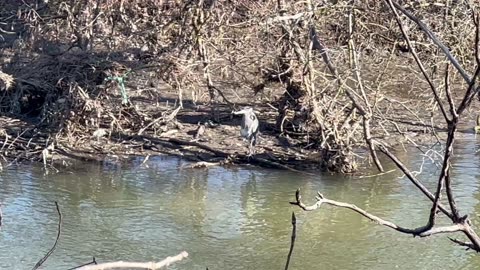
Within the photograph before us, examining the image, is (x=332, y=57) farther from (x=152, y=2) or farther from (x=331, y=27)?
(x=152, y=2)

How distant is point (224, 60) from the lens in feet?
31.3

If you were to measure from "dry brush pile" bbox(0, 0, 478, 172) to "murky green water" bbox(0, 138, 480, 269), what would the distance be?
0.76m

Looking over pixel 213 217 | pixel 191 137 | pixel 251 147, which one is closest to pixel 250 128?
pixel 251 147

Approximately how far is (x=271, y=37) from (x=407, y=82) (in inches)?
130

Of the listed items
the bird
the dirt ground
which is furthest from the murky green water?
the bird

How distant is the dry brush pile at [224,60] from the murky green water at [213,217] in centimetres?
76

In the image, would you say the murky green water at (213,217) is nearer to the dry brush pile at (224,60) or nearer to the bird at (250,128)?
the bird at (250,128)

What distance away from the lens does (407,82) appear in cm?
1141

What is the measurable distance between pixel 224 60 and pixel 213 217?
121 inches

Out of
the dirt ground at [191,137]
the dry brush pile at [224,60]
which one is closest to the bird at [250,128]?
the dirt ground at [191,137]

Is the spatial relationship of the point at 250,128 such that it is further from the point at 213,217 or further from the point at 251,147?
the point at 213,217

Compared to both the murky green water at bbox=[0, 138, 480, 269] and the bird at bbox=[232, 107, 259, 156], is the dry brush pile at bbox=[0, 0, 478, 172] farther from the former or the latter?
the murky green water at bbox=[0, 138, 480, 269]

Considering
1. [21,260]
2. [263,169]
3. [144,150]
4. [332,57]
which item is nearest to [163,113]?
[144,150]

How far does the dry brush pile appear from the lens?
26.2 ft
